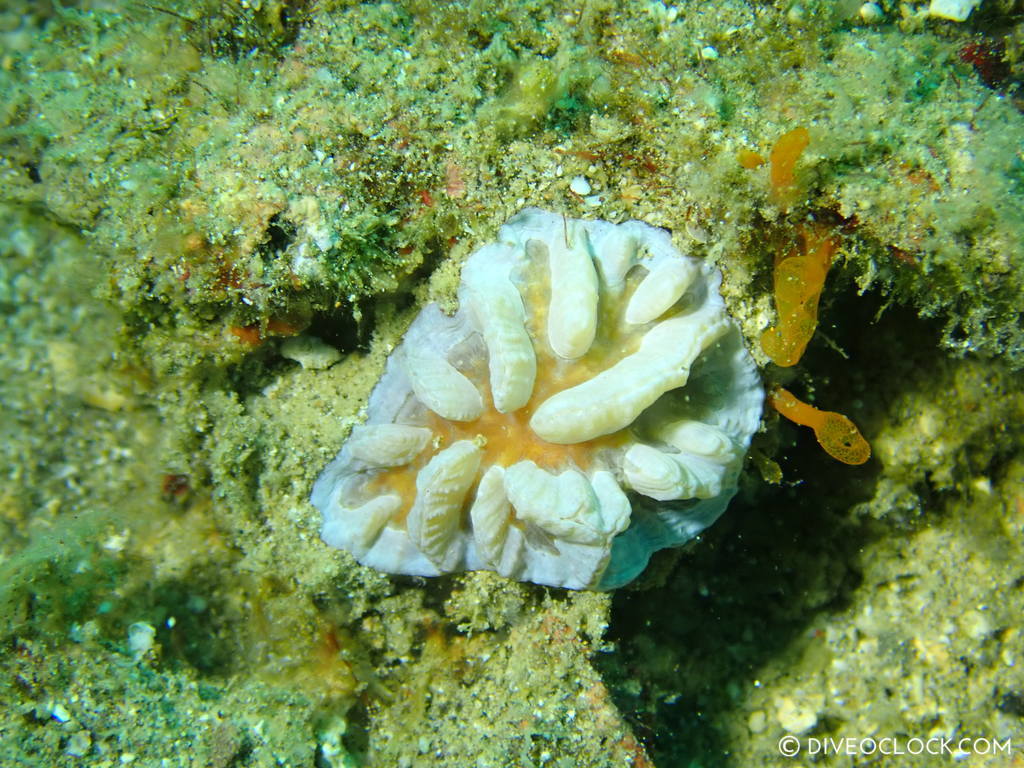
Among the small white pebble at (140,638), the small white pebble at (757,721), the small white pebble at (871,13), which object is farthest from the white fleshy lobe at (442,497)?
the small white pebble at (757,721)

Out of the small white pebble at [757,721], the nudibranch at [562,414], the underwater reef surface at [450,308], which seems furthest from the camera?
the small white pebble at [757,721]

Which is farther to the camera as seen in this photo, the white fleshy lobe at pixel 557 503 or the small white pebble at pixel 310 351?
the small white pebble at pixel 310 351

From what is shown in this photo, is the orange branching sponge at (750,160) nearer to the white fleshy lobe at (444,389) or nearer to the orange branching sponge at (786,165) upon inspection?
the orange branching sponge at (786,165)

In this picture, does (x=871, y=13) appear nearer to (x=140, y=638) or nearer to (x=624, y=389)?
(x=624, y=389)

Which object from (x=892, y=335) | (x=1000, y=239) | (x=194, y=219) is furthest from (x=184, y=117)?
(x=892, y=335)

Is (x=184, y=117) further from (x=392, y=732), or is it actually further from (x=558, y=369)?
(x=392, y=732)

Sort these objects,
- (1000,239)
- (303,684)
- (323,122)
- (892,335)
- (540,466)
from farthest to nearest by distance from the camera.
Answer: (892,335) → (303,684) → (323,122) → (540,466) → (1000,239)
